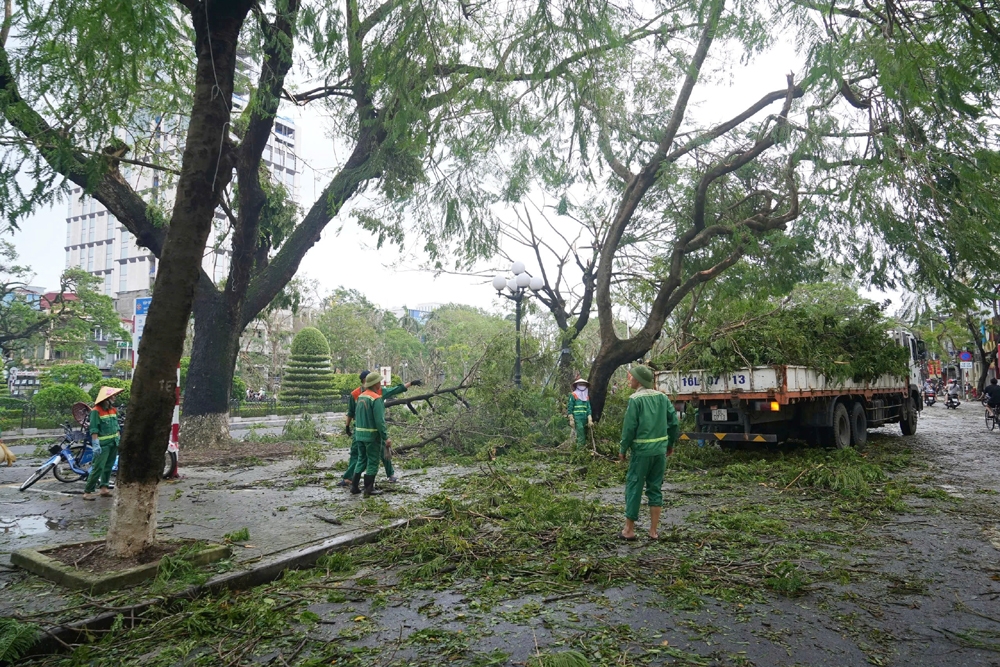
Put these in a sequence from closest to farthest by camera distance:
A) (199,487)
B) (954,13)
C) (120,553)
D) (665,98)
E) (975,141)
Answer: (954,13) < (120,553) < (975,141) < (199,487) < (665,98)

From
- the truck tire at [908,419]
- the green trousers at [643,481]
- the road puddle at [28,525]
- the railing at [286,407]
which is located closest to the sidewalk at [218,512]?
the road puddle at [28,525]

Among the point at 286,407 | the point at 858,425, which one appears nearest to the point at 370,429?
the point at 858,425

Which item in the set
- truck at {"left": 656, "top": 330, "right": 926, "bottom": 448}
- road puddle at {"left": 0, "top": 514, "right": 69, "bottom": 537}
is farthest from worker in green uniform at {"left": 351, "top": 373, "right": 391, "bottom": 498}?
truck at {"left": 656, "top": 330, "right": 926, "bottom": 448}

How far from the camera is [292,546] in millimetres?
6270

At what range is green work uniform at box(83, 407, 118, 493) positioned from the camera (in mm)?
8805

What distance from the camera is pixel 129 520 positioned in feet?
18.0

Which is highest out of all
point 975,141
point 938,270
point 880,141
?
point 880,141

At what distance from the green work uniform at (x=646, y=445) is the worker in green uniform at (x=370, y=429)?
3.67 meters

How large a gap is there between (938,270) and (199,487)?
1159 cm

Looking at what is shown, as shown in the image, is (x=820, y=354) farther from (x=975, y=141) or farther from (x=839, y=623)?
(x=839, y=623)

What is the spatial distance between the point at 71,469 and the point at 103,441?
231 cm

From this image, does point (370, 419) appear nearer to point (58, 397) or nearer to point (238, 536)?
point (238, 536)

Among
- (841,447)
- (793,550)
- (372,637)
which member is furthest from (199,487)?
(841,447)

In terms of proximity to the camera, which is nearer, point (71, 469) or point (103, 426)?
point (103, 426)
